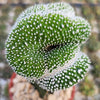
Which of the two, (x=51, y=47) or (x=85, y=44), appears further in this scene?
(x=85, y=44)

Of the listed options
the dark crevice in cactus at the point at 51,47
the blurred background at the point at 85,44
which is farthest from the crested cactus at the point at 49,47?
the blurred background at the point at 85,44

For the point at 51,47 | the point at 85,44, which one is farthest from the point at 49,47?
the point at 85,44

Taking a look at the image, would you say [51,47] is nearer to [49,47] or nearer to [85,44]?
[49,47]

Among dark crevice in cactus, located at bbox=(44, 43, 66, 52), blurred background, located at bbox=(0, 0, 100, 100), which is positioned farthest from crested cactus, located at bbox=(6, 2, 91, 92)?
blurred background, located at bbox=(0, 0, 100, 100)

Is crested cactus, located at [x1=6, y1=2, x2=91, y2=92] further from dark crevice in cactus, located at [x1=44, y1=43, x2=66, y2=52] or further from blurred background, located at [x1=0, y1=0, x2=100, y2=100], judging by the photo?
blurred background, located at [x1=0, y1=0, x2=100, y2=100]

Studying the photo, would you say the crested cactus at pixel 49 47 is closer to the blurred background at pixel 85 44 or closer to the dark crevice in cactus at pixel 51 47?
the dark crevice in cactus at pixel 51 47
